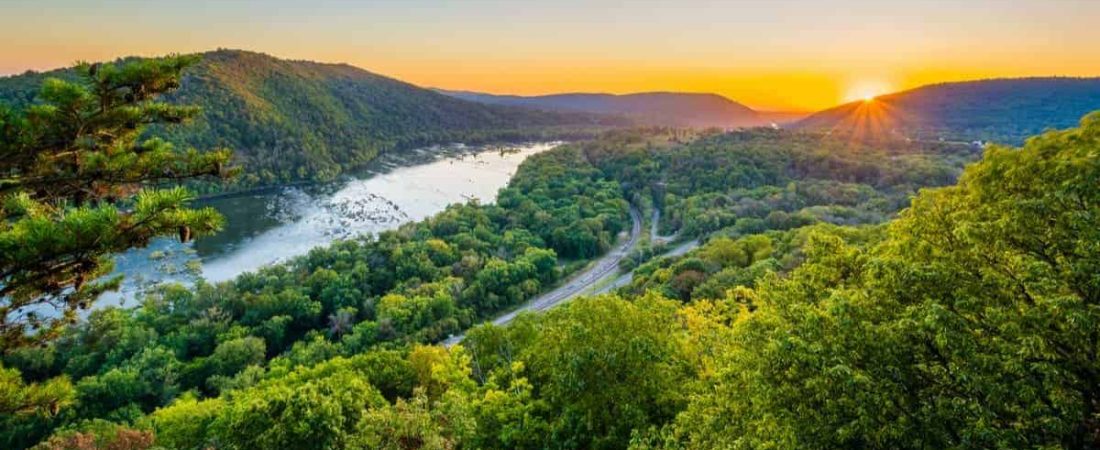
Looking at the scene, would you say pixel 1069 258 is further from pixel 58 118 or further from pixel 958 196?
pixel 58 118

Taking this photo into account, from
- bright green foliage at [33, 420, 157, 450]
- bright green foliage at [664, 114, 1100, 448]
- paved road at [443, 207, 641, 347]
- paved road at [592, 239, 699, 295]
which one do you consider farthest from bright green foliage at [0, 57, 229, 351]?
paved road at [592, 239, 699, 295]

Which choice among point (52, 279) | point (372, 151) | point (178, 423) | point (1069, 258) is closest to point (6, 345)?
point (52, 279)

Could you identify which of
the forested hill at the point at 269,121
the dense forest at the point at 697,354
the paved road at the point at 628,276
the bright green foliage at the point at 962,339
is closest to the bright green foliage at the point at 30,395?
the dense forest at the point at 697,354

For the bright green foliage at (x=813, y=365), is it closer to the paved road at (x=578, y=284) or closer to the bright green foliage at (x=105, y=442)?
the bright green foliage at (x=105, y=442)

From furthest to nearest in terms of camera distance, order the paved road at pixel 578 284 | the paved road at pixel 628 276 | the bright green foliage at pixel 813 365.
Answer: the paved road at pixel 628 276 < the paved road at pixel 578 284 < the bright green foliage at pixel 813 365

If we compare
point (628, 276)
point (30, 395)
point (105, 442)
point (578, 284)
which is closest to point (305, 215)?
point (578, 284)

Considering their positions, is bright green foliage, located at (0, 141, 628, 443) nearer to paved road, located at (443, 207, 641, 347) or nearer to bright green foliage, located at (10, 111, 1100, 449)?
paved road, located at (443, 207, 641, 347)
